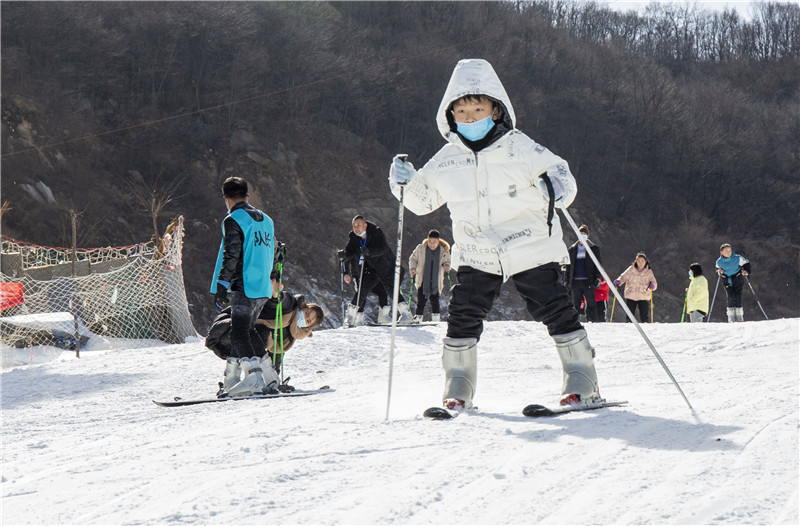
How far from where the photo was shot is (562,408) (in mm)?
4305

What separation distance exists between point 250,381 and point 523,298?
2145 mm

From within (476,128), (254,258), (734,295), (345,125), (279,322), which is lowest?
(734,295)

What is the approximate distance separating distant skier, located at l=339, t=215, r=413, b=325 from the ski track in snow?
4.76m

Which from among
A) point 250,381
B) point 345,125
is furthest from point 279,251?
point 345,125

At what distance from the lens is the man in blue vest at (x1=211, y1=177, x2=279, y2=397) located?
18.5 feet

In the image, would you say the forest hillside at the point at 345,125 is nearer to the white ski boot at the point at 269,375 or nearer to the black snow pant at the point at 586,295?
the black snow pant at the point at 586,295

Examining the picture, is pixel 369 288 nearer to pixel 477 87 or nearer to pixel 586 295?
pixel 586 295

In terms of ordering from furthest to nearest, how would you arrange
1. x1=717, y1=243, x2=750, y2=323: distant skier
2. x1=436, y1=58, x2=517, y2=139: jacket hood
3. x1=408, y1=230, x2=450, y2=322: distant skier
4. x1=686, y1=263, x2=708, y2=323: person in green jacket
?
x1=717, y1=243, x2=750, y2=323: distant skier
x1=686, y1=263, x2=708, y2=323: person in green jacket
x1=408, y1=230, x2=450, y2=322: distant skier
x1=436, y1=58, x2=517, y2=139: jacket hood

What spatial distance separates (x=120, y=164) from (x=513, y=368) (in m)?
22.4

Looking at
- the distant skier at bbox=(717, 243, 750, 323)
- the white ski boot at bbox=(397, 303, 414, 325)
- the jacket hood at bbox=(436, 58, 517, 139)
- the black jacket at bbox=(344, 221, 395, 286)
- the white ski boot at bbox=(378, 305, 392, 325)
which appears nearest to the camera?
the jacket hood at bbox=(436, 58, 517, 139)

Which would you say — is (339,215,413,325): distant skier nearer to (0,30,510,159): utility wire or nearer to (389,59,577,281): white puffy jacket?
(389,59,577,281): white puffy jacket

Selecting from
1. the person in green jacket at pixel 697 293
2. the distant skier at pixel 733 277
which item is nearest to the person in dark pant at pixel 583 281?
the person in green jacket at pixel 697 293

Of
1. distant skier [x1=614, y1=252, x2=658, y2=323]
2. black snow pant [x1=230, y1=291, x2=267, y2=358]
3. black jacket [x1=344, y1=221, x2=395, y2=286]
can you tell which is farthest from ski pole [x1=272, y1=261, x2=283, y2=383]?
distant skier [x1=614, y1=252, x2=658, y2=323]

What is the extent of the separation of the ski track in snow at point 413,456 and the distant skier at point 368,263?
4.76 metres
